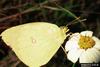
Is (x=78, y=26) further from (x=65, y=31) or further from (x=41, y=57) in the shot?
(x=41, y=57)

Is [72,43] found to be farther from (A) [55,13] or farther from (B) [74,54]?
(A) [55,13]

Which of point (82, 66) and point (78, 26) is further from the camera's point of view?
point (78, 26)

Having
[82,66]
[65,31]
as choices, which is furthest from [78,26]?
[82,66]

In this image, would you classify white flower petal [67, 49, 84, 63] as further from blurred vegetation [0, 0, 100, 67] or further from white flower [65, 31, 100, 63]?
blurred vegetation [0, 0, 100, 67]

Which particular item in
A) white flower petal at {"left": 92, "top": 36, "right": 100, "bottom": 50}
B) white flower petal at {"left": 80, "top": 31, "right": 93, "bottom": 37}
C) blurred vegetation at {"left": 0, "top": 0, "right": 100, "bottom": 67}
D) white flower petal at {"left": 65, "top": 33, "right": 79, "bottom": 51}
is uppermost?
blurred vegetation at {"left": 0, "top": 0, "right": 100, "bottom": 67}

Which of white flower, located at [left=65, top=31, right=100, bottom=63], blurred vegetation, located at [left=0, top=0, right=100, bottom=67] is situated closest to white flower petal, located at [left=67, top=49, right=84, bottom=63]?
white flower, located at [left=65, top=31, right=100, bottom=63]

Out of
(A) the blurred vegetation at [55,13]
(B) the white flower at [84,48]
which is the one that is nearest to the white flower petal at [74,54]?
(B) the white flower at [84,48]

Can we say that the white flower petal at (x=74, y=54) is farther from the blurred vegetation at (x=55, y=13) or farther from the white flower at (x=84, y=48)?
the blurred vegetation at (x=55, y=13)
